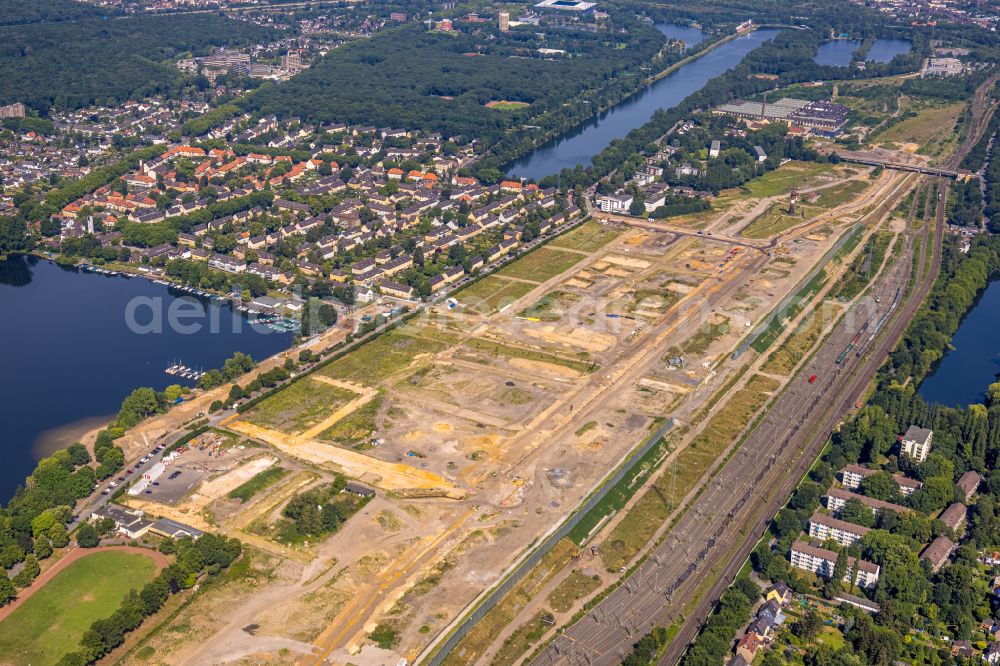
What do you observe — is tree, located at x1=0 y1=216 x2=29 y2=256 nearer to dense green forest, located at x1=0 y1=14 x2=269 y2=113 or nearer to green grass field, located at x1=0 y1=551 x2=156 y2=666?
dense green forest, located at x1=0 y1=14 x2=269 y2=113

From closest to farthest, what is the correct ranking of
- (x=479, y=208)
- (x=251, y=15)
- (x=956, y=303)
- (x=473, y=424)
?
1. (x=473, y=424)
2. (x=956, y=303)
3. (x=479, y=208)
4. (x=251, y=15)

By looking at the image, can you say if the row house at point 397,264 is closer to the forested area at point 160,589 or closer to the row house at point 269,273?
the row house at point 269,273

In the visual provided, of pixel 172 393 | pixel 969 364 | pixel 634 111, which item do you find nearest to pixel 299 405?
pixel 172 393

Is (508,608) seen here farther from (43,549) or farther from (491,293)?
Answer: (491,293)

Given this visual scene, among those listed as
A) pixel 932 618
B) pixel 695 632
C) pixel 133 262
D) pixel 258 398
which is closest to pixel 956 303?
pixel 932 618

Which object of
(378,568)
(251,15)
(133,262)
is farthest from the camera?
(251,15)

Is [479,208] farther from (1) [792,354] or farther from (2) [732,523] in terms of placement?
(2) [732,523]
